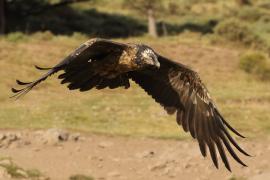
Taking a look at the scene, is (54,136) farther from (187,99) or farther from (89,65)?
(89,65)

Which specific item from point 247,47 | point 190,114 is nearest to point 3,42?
point 247,47

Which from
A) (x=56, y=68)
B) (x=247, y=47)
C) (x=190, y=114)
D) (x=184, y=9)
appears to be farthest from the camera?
(x=184, y=9)

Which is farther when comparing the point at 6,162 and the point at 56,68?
the point at 6,162

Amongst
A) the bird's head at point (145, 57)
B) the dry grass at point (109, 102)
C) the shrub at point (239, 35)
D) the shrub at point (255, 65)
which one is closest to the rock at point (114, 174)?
the dry grass at point (109, 102)

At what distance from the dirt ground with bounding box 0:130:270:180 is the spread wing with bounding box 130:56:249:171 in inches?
85.3

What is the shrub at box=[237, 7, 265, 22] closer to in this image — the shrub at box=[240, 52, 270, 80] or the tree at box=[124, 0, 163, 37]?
the tree at box=[124, 0, 163, 37]

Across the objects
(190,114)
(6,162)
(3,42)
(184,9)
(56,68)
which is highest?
(56,68)

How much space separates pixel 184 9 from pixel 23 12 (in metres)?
15.0

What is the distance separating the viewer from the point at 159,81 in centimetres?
1039

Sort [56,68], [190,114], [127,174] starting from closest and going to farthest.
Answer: [56,68] → [190,114] → [127,174]

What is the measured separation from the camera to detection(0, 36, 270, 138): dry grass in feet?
53.4

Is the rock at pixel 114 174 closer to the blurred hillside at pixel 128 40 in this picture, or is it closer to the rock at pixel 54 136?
the rock at pixel 54 136

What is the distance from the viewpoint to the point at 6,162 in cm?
1150

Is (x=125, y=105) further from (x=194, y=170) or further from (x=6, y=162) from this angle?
(x=6, y=162)
